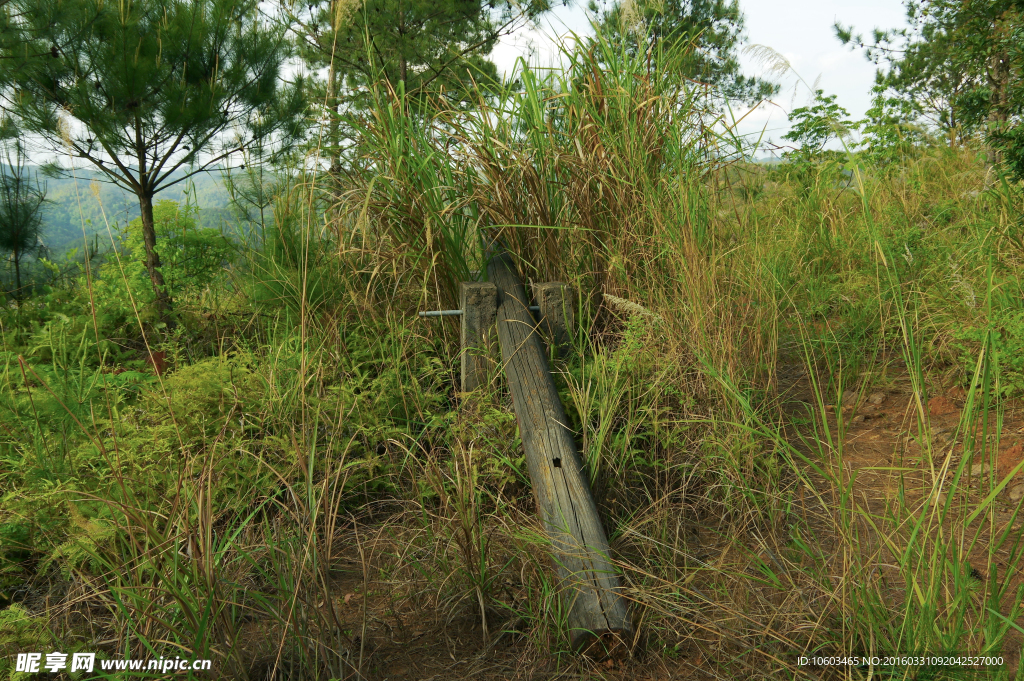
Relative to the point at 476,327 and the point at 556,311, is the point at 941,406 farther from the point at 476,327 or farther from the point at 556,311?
the point at 476,327

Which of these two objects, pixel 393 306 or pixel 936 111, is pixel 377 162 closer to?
pixel 393 306

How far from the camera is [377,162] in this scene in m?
3.06

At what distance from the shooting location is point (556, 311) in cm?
276

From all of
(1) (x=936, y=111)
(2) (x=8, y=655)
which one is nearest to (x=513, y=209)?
(2) (x=8, y=655)

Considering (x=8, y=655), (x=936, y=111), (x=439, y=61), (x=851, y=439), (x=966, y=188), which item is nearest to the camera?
(x=8, y=655)

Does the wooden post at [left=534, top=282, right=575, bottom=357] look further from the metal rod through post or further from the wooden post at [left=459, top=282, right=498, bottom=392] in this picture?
the wooden post at [left=459, top=282, right=498, bottom=392]

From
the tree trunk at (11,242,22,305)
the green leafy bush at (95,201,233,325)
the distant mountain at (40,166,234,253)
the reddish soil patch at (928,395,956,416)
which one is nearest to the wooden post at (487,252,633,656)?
the reddish soil patch at (928,395,956,416)

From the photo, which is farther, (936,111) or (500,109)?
(936,111)

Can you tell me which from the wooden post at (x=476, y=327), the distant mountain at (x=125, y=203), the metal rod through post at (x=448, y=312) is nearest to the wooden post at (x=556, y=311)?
the metal rod through post at (x=448, y=312)

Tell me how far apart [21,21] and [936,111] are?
1189cm

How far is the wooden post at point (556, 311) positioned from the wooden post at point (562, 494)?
68mm

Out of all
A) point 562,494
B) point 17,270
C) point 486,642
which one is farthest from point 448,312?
point 17,270

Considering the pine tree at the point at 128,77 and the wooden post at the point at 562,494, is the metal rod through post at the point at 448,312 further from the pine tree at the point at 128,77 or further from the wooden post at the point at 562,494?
the pine tree at the point at 128,77

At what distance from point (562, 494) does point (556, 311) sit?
101 cm
